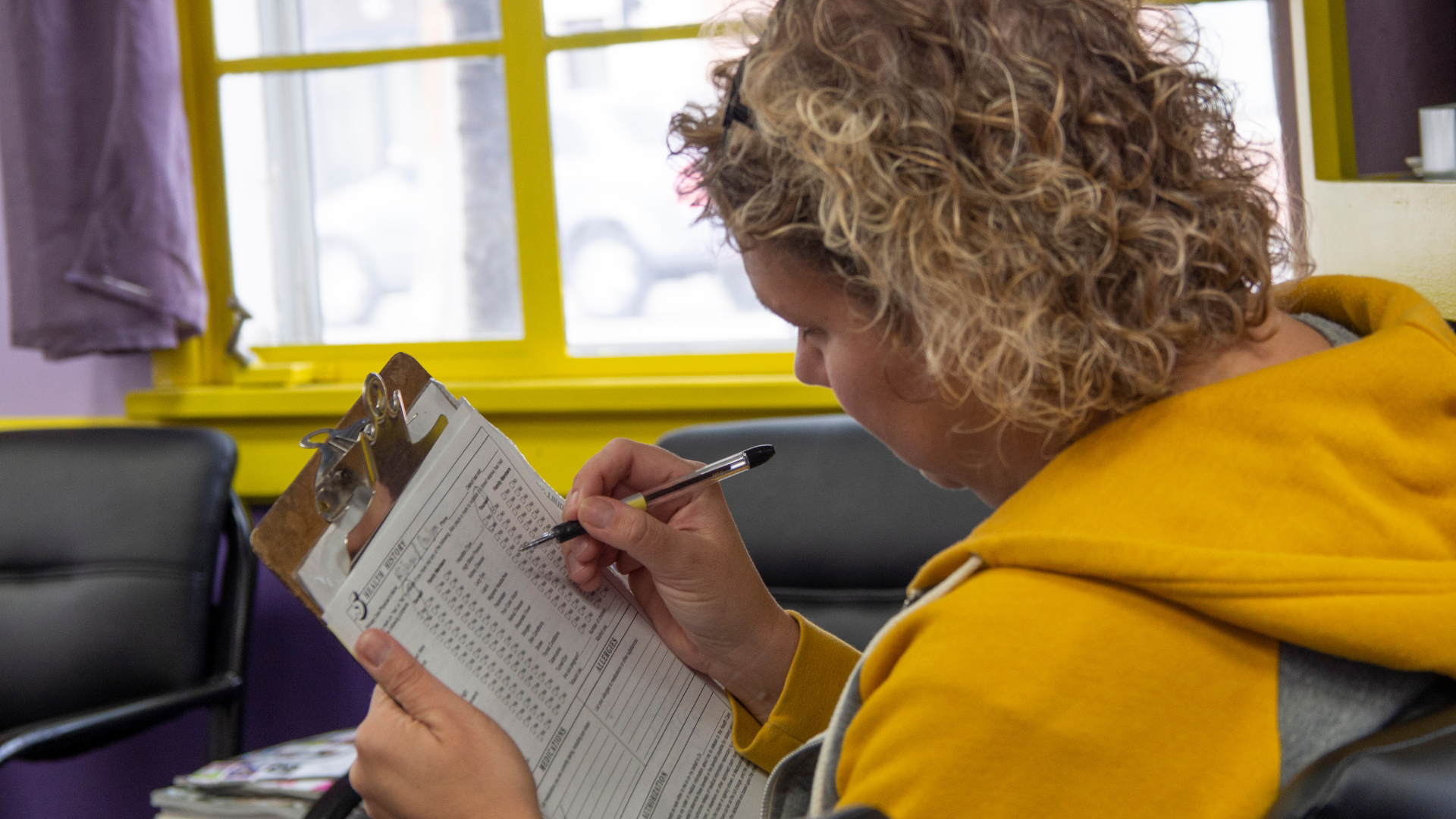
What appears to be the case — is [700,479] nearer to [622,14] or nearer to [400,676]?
[400,676]

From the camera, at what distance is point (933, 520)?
1.48 m

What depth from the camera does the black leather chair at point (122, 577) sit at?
1.71 meters

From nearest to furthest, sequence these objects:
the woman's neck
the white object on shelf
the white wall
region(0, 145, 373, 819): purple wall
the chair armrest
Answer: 1. the woman's neck
2. the white wall
3. the white object on shelf
4. the chair armrest
5. region(0, 145, 373, 819): purple wall

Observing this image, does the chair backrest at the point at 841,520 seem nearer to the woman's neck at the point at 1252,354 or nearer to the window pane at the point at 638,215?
the window pane at the point at 638,215

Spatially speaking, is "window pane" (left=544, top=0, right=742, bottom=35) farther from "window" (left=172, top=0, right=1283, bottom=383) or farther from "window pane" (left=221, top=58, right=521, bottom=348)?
"window pane" (left=221, top=58, right=521, bottom=348)

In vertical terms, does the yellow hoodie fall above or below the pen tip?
below

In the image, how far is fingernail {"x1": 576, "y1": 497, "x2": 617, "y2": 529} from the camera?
0.83m

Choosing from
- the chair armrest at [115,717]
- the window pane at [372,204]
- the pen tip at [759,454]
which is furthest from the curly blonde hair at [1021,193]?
the window pane at [372,204]

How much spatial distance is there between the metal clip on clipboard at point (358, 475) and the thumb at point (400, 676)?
40 mm

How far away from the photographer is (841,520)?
151cm

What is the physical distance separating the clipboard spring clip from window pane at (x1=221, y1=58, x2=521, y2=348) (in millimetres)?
1398

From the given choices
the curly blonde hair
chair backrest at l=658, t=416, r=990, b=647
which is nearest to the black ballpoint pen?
the curly blonde hair

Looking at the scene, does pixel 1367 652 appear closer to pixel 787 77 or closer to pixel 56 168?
pixel 787 77

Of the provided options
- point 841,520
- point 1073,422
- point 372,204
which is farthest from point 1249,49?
point 372,204
